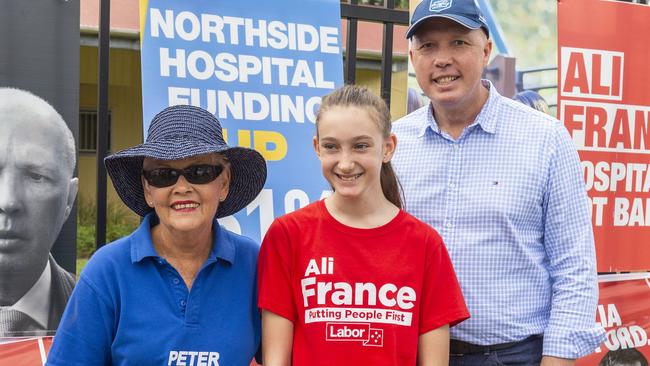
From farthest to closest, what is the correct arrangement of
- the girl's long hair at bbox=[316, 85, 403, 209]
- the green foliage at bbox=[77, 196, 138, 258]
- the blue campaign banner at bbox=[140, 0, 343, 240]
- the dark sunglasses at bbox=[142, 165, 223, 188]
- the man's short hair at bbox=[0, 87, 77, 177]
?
the green foliage at bbox=[77, 196, 138, 258] → the blue campaign banner at bbox=[140, 0, 343, 240] → the man's short hair at bbox=[0, 87, 77, 177] → the girl's long hair at bbox=[316, 85, 403, 209] → the dark sunglasses at bbox=[142, 165, 223, 188]

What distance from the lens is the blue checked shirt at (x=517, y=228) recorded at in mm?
2334

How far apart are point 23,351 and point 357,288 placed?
6.52ft

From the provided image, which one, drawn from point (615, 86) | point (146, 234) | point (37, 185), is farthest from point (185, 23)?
point (615, 86)

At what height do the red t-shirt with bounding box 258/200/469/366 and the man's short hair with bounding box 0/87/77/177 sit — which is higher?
the man's short hair with bounding box 0/87/77/177

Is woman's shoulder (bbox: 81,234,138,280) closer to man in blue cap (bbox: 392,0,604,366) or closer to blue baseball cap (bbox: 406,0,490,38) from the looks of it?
man in blue cap (bbox: 392,0,604,366)

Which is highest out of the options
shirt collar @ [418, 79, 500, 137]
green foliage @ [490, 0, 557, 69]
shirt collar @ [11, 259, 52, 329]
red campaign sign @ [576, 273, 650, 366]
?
green foliage @ [490, 0, 557, 69]

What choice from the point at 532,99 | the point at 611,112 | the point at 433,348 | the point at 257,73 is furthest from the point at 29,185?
the point at 611,112

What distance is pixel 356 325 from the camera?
206 centimetres

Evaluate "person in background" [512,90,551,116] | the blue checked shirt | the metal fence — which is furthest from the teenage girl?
"person in background" [512,90,551,116]

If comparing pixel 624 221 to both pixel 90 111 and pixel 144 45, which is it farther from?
pixel 90 111

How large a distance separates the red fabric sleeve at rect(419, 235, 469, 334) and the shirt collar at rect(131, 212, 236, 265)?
57cm

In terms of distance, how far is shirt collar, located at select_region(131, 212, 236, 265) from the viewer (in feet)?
6.53

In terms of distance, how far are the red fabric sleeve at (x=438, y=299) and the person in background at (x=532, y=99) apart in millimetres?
2492

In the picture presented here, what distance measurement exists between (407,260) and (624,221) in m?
2.96
